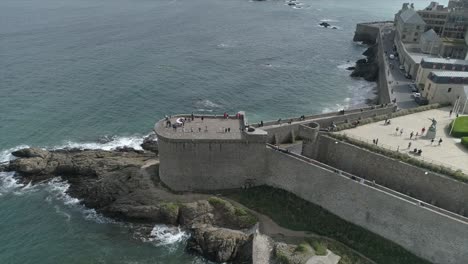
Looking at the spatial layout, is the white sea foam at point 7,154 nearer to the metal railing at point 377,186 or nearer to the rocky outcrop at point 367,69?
the metal railing at point 377,186

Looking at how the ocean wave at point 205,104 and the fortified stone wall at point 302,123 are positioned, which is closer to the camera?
the fortified stone wall at point 302,123

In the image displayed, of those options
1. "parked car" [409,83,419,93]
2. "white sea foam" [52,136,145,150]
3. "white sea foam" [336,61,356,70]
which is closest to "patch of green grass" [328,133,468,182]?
"parked car" [409,83,419,93]

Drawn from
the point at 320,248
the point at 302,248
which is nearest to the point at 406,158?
the point at 320,248

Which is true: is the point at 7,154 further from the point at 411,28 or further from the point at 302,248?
the point at 411,28

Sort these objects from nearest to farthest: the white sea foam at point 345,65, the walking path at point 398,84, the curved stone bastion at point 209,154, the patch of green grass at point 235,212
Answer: the patch of green grass at point 235,212
the curved stone bastion at point 209,154
the walking path at point 398,84
the white sea foam at point 345,65

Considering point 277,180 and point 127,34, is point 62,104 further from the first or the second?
point 127,34

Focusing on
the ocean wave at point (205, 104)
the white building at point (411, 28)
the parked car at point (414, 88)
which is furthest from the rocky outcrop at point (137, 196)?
the white building at point (411, 28)

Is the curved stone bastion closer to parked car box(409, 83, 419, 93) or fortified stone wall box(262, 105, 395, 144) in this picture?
fortified stone wall box(262, 105, 395, 144)

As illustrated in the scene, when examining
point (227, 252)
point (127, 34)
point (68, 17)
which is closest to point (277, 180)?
point (227, 252)
